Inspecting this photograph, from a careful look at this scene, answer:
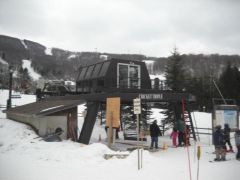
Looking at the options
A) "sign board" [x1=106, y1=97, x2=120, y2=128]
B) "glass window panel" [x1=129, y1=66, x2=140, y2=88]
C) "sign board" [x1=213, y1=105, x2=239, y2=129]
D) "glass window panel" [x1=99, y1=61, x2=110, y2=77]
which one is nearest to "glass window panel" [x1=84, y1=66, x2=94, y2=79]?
"glass window panel" [x1=99, y1=61, x2=110, y2=77]

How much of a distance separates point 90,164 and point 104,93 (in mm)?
5598

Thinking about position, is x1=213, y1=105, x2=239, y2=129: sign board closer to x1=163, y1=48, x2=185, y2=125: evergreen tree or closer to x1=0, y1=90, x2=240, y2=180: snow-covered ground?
x1=0, y1=90, x2=240, y2=180: snow-covered ground

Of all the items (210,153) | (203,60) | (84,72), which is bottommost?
(210,153)

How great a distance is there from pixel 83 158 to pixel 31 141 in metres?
4.94

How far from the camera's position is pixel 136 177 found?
400 inches

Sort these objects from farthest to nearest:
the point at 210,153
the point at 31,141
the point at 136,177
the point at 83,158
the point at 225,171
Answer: the point at 31,141 → the point at 210,153 → the point at 83,158 → the point at 225,171 → the point at 136,177

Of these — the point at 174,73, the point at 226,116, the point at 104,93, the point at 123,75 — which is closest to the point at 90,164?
the point at 104,93

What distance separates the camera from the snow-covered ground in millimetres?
10320

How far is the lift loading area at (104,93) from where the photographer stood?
17641 mm

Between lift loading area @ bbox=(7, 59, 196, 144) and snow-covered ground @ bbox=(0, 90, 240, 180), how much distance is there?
2.56 meters

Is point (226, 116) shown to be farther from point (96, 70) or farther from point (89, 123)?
point (96, 70)

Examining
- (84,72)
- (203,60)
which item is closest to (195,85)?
(84,72)

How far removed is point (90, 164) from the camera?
487 inches

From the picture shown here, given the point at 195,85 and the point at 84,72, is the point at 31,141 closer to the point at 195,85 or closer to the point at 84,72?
the point at 84,72
